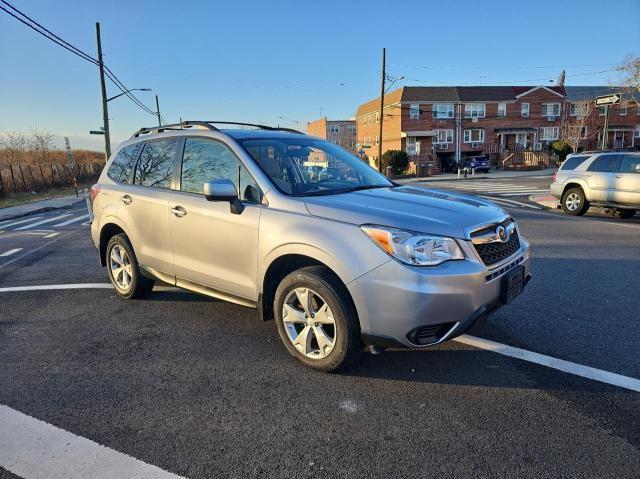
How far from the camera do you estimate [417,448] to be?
2582 millimetres

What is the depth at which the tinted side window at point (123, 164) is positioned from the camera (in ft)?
16.9

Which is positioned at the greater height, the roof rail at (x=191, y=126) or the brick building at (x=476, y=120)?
the brick building at (x=476, y=120)

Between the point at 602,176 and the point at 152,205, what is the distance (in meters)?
11.4

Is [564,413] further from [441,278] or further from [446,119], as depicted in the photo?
[446,119]

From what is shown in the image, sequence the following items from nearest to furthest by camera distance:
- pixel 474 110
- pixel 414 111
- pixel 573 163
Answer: pixel 573 163 < pixel 414 111 < pixel 474 110

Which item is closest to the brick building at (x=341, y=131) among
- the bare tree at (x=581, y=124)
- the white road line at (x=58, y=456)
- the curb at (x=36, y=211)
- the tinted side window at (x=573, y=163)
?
the bare tree at (x=581, y=124)

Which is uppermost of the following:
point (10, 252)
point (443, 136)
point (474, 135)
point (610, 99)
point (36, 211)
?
point (474, 135)

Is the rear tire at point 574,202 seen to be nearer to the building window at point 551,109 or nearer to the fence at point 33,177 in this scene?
the fence at point 33,177

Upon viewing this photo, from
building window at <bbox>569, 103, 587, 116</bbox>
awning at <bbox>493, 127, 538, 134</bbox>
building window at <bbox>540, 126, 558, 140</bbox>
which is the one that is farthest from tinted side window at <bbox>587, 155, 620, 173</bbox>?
building window at <bbox>569, 103, 587, 116</bbox>

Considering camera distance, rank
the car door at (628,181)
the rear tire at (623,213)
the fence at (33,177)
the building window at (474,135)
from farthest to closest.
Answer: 1. the building window at (474,135)
2. the fence at (33,177)
3. the rear tire at (623,213)
4. the car door at (628,181)

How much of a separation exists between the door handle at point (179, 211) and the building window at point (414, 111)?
48.3 meters

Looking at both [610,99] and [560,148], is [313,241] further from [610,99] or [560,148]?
[560,148]

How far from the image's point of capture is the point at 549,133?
53.3 meters

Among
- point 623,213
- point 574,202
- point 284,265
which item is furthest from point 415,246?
point 623,213
